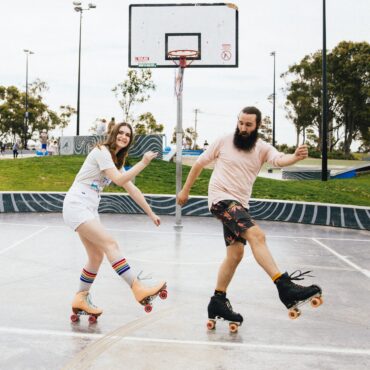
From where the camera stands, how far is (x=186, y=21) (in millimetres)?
13438

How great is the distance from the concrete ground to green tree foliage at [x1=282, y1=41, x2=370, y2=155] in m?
44.2

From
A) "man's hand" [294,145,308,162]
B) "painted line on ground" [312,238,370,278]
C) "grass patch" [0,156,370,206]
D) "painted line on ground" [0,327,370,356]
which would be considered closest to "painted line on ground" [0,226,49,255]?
"painted line on ground" [0,327,370,356]

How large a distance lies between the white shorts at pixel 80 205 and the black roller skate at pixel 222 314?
53.0 inches

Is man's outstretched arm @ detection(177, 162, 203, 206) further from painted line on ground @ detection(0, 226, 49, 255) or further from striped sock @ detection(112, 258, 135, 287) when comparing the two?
painted line on ground @ detection(0, 226, 49, 255)

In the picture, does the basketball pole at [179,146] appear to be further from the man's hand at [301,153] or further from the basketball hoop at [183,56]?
the man's hand at [301,153]

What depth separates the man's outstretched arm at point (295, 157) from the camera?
4.75 meters

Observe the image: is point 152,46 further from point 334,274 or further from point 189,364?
point 189,364

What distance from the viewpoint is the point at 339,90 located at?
5222cm

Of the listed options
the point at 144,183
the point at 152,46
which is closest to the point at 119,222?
the point at 152,46

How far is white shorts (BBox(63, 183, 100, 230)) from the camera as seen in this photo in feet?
16.5

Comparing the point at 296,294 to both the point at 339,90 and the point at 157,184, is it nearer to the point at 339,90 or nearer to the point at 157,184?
the point at 157,184

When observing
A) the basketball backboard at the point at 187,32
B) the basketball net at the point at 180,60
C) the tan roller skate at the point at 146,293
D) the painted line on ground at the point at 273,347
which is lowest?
the painted line on ground at the point at 273,347

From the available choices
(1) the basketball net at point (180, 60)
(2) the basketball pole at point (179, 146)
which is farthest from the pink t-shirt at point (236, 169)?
(1) the basketball net at point (180, 60)

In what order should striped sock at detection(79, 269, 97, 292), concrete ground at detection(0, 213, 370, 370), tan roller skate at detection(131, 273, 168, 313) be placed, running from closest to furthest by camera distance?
concrete ground at detection(0, 213, 370, 370), tan roller skate at detection(131, 273, 168, 313), striped sock at detection(79, 269, 97, 292)
